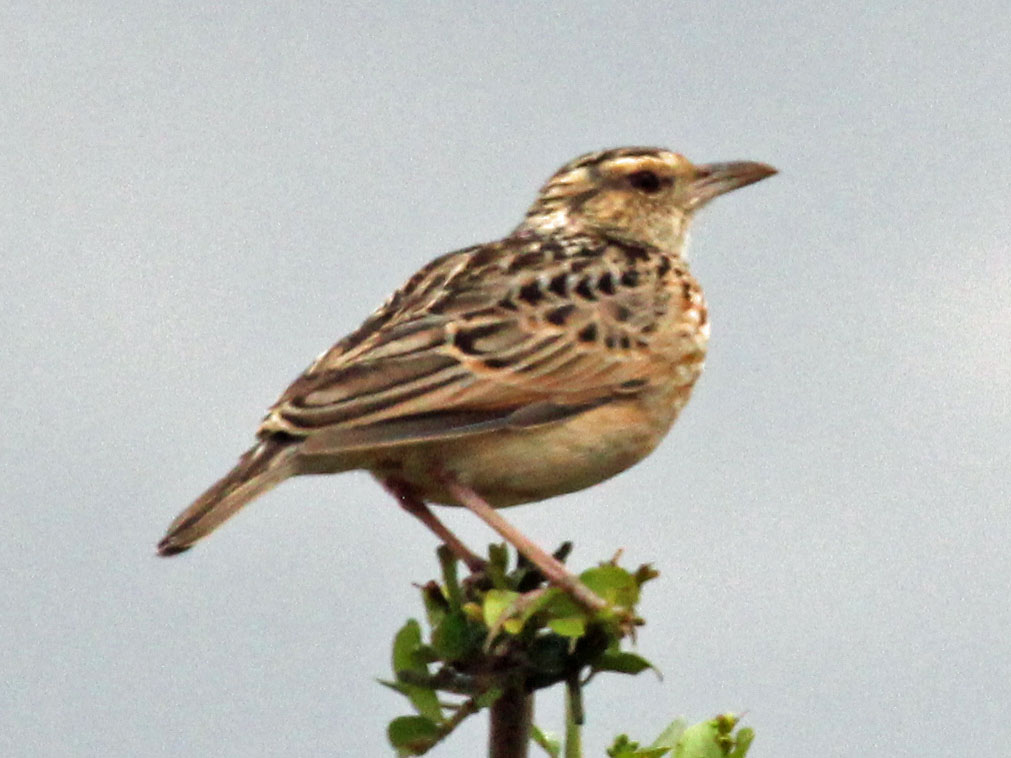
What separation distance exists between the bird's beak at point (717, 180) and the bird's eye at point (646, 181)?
0.26 meters

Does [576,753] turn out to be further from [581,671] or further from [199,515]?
[199,515]

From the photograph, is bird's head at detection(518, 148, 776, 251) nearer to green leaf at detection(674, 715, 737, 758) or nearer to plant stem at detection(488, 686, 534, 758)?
plant stem at detection(488, 686, 534, 758)

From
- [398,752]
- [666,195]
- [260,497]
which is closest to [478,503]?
[260,497]

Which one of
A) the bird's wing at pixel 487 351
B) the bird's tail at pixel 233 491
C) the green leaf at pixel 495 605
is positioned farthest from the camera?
the bird's wing at pixel 487 351

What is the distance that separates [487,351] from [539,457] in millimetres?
714

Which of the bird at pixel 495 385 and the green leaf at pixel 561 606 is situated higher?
the bird at pixel 495 385

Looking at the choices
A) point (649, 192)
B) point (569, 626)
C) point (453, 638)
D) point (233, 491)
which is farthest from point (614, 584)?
point (649, 192)

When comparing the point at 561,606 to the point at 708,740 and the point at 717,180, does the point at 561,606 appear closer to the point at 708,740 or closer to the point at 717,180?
the point at 708,740

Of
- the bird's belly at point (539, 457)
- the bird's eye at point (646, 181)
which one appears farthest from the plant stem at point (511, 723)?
the bird's eye at point (646, 181)

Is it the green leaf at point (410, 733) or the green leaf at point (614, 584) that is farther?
the green leaf at point (614, 584)

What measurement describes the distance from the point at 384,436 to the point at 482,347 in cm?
115

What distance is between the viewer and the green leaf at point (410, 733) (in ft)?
21.3

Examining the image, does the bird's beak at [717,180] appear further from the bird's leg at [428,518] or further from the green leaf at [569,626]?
the green leaf at [569,626]

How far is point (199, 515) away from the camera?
782cm
